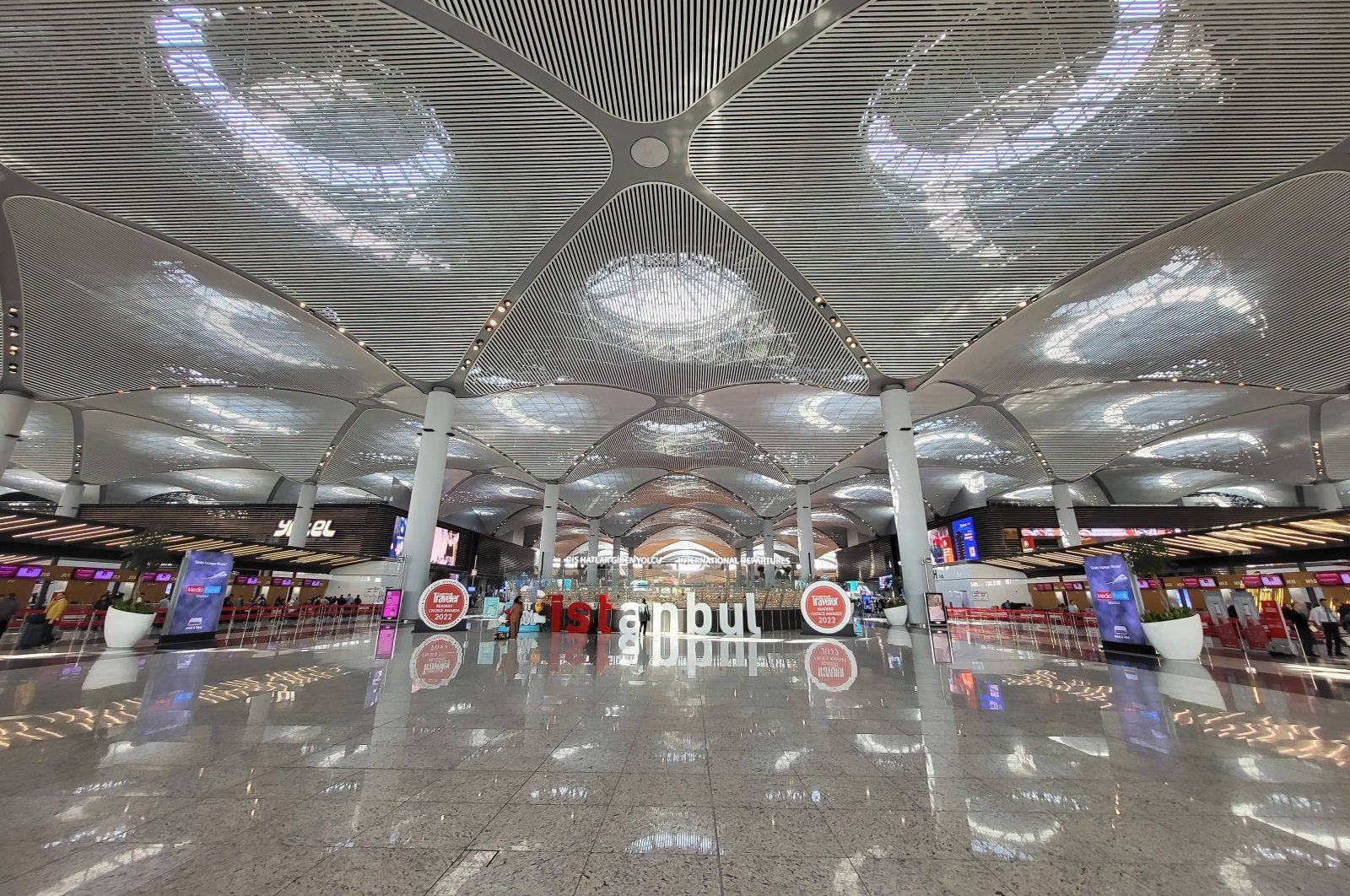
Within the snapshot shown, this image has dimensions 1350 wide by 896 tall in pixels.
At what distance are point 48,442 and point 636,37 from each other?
1403 inches

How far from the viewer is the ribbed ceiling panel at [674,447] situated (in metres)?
31.0

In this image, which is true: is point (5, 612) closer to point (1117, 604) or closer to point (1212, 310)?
point (1117, 604)

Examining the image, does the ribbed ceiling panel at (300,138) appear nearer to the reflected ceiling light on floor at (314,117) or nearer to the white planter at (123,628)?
the reflected ceiling light on floor at (314,117)

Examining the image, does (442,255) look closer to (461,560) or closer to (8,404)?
(8,404)

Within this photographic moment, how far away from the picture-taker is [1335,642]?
1096 centimetres

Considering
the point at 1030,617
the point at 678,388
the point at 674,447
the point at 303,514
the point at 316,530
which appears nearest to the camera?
the point at 1030,617

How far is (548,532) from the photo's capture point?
36125mm

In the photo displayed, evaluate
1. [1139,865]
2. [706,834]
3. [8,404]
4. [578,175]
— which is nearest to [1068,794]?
[1139,865]

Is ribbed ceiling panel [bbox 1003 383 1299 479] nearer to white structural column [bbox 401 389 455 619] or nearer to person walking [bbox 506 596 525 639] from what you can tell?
person walking [bbox 506 596 525 639]

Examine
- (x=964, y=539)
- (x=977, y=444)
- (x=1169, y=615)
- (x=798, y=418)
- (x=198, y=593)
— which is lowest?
(x=1169, y=615)

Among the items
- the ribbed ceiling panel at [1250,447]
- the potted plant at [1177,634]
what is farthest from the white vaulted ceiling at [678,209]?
the potted plant at [1177,634]

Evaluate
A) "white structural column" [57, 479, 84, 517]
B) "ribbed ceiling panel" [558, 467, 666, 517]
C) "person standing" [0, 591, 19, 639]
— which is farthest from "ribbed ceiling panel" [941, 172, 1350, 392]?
"white structural column" [57, 479, 84, 517]

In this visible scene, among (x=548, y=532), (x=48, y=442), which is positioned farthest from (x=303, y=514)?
(x=548, y=532)

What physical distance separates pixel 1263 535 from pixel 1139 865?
14669 mm
